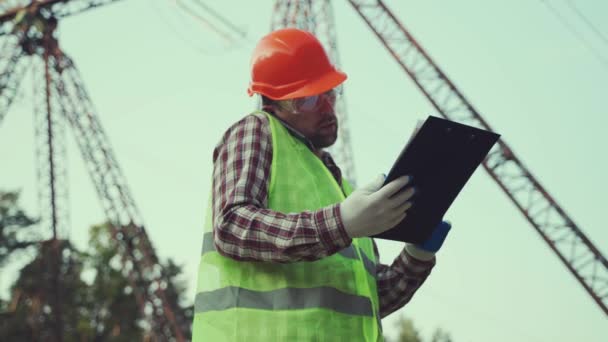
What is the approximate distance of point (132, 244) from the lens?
24719 millimetres

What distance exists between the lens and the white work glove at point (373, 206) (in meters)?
1.80

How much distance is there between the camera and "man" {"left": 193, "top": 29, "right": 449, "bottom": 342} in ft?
A: 6.04

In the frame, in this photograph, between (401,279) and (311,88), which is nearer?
(311,88)

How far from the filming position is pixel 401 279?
103 inches

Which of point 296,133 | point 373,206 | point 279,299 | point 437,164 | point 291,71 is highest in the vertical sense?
point 291,71

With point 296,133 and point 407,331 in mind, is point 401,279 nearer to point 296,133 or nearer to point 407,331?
point 296,133

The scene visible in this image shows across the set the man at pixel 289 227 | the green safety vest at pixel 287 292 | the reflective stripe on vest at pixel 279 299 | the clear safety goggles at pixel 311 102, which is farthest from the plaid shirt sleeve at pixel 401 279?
the clear safety goggles at pixel 311 102

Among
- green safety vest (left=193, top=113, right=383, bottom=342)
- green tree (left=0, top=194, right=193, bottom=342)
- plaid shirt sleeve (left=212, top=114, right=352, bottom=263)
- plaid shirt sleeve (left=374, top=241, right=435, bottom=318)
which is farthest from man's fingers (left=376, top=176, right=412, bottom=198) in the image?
green tree (left=0, top=194, right=193, bottom=342)

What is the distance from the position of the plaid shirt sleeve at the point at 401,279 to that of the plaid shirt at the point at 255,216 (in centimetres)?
81

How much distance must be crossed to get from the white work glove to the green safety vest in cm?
28

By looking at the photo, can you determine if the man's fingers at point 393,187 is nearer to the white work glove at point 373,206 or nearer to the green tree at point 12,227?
the white work glove at point 373,206

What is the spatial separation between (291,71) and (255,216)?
809mm

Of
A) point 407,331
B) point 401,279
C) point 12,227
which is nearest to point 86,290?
point 12,227

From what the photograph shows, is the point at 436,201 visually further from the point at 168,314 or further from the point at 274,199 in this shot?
the point at 168,314
